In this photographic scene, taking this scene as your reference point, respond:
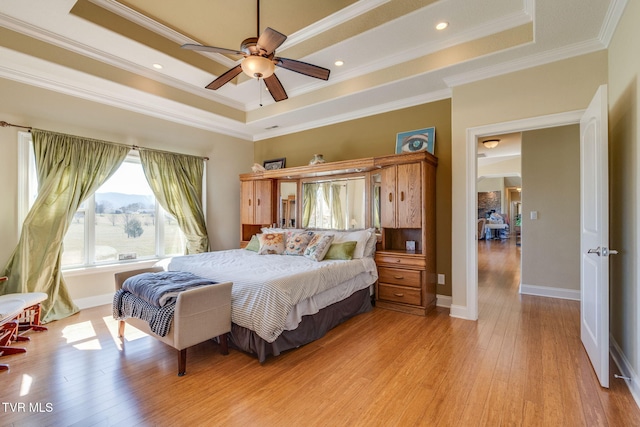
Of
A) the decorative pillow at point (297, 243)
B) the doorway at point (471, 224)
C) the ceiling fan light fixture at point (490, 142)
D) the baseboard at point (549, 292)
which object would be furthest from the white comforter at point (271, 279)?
the ceiling fan light fixture at point (490, 142)

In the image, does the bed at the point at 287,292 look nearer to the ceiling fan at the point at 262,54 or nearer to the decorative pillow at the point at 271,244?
the decorative pillow at the point at 271,244

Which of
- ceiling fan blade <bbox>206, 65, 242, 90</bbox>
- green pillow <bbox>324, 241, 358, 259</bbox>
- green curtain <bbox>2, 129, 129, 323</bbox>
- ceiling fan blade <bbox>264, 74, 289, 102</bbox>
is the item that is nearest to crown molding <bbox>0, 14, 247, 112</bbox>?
green curtain <bbox>2, 129, 129, 323</bbox>

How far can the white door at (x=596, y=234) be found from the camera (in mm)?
2031

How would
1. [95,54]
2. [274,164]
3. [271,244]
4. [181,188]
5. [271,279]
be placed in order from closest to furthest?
[271,279]
[95,54]
[271,244]
[181,188]
[274,164]

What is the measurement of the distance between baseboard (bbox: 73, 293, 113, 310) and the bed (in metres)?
1.31

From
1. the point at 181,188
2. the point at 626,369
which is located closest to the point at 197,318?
the point at 181,188

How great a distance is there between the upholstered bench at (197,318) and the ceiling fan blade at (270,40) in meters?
1.94

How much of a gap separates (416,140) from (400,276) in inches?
73.5

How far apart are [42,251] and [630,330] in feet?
18.7

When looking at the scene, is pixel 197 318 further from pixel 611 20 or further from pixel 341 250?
pixel 611 20

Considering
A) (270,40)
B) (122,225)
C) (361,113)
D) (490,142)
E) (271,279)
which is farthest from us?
(490,142)

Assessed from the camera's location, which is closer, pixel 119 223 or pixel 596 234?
pixel 596 234

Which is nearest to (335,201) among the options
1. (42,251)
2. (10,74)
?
(42,251)

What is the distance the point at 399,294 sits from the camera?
12.0 ft
